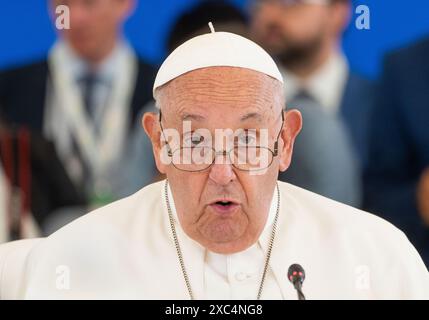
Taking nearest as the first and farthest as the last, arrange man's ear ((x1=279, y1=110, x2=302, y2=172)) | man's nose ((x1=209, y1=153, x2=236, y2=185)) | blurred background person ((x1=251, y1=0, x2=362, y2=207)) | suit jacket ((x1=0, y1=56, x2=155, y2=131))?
man's nose ((x1=209, y1=153, x2=236, y2=185)), man's ear ((x1=279, y1=110, x2=302, y2=172)), blurred background person ((x1=251, y1=0, x2=362, y2=207)), suit jacket ((x1=0, y1=56, x2=155, y2=131))

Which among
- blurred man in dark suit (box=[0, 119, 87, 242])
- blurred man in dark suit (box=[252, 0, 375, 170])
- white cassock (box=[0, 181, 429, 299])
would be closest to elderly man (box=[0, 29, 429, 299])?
white cassock (box=[0, 181, 429, 299])

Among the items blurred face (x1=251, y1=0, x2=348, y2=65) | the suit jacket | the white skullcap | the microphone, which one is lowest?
the microphone

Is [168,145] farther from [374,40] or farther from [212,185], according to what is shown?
[374,40]

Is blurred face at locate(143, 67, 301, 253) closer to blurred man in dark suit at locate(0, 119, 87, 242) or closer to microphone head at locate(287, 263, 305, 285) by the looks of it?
microphone head at locate(287, 263, 305, 285)

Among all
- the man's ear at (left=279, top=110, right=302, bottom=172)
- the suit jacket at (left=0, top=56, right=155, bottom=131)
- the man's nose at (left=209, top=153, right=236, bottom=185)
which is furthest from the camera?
the suit jacket at (left=0, top=56, right=155, bottom=131)

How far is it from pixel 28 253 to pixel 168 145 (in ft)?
1.86

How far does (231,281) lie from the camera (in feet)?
9.81

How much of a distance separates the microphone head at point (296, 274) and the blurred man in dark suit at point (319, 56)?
19.9 inches

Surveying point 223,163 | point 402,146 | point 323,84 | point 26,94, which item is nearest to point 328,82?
point 323,84

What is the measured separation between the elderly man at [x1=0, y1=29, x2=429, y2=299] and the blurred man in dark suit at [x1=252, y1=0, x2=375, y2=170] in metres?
0.27

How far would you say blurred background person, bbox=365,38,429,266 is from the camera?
10.8ft

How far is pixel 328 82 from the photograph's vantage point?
3.37 meters
